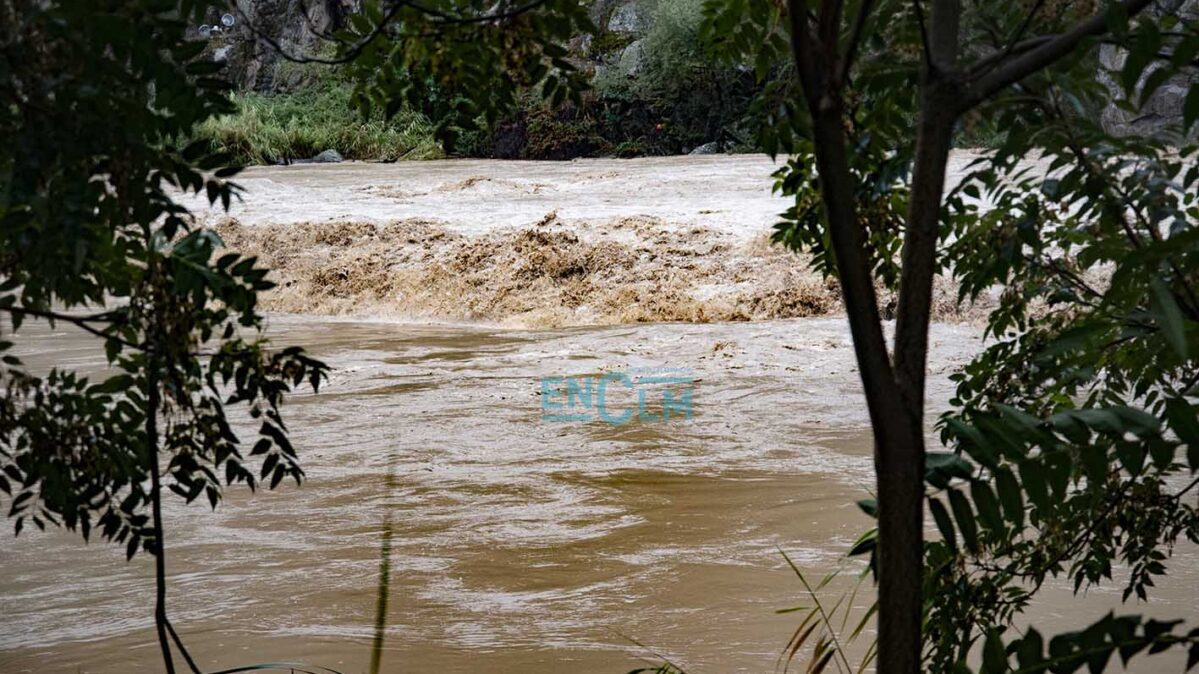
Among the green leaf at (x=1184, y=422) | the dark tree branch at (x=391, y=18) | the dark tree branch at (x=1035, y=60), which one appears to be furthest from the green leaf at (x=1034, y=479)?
the dark tree branch at (x=391, y=18)

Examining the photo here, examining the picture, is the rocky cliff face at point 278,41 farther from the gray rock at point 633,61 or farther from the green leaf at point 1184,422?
the green leaf at point 1184,422

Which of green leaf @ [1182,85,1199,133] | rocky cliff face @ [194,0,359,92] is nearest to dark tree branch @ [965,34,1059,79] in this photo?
green leaf @ [1182,85,1199,133]

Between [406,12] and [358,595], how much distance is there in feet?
8.91

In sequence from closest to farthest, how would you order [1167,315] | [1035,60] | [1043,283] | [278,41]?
[1167,315] < [1035,60] < [1043,283] < [278,41]

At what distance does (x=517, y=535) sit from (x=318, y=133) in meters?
19.1

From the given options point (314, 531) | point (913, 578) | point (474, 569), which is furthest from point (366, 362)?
point (913, 578)

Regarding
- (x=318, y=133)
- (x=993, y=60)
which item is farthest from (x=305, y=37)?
(x=993, y=60)

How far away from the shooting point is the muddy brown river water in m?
3.75

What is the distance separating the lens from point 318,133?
2281cm

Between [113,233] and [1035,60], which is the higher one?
[1035,60]

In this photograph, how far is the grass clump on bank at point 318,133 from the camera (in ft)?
71.8

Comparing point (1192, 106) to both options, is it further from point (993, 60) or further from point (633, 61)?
point (633, 61)

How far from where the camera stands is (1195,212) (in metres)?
2.56

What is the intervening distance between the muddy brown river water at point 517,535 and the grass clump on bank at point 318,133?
13999mm
